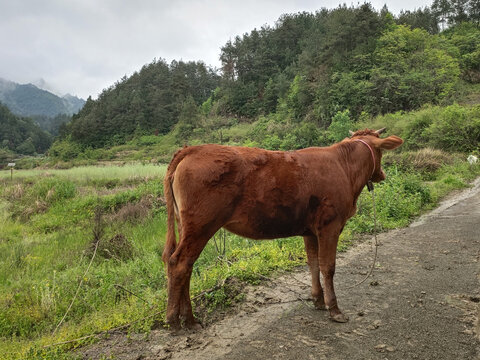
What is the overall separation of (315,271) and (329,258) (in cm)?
42

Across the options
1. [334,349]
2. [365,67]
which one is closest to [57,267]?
[334,349]

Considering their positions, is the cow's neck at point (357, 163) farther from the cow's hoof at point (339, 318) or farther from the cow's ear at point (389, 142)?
the cow's hoof at point (339, 318)

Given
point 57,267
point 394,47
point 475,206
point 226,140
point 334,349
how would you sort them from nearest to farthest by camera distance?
point 334,349 < point 57,267 < point 475,206 < point 394,47 < point 226,140

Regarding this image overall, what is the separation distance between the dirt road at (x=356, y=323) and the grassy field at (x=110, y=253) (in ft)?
1.17

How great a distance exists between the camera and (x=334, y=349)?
272 cm

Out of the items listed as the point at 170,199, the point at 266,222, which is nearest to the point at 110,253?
the point at 170,199

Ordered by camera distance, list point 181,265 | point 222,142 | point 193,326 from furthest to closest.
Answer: point 222,142, point 193,326, point 181,265

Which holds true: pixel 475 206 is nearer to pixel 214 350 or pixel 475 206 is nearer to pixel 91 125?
pixel 214 350

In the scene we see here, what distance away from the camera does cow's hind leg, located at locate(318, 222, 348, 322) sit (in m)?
3.19

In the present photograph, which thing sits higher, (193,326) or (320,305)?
(193,326)

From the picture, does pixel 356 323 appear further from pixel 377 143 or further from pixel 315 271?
pixel 377 143

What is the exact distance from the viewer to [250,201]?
2.94 metres

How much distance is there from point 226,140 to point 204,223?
34.3 meters

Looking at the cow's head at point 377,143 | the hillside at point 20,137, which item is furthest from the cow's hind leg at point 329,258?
the hillside at point 20,137
